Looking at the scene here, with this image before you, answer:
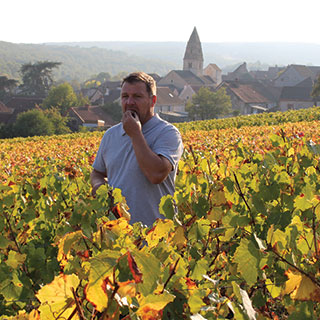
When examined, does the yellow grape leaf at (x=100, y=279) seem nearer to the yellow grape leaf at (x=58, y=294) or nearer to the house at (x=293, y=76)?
the yellow grape leaf at (x=58, y=294)

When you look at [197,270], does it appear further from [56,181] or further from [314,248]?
[56,181]

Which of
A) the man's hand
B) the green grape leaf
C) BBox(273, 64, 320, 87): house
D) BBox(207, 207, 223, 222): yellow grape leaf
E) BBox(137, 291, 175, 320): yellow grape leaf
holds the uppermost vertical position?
the man's hand

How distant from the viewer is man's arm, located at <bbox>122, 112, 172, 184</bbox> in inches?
127

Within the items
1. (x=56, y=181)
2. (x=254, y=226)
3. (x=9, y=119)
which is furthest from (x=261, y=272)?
(x=9, y=119)

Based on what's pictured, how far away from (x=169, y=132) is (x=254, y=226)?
116cm

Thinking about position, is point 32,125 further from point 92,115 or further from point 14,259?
point 14,259

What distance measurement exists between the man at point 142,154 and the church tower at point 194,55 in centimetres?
10769

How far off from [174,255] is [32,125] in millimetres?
52154

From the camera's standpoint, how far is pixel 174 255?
6.11ft

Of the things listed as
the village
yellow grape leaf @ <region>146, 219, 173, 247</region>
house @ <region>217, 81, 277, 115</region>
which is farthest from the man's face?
house @ <region>217, 81, 277, 115</region>

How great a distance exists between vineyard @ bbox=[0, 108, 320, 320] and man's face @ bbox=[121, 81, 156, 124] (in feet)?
2.06

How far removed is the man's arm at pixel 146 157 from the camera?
127 inches

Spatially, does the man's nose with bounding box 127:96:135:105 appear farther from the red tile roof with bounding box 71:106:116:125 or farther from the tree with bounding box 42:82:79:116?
the tree with bounding box 42:82:79:116

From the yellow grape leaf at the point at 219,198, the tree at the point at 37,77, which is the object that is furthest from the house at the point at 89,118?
Answer: the yellow grape leaf at the point at 219,198
